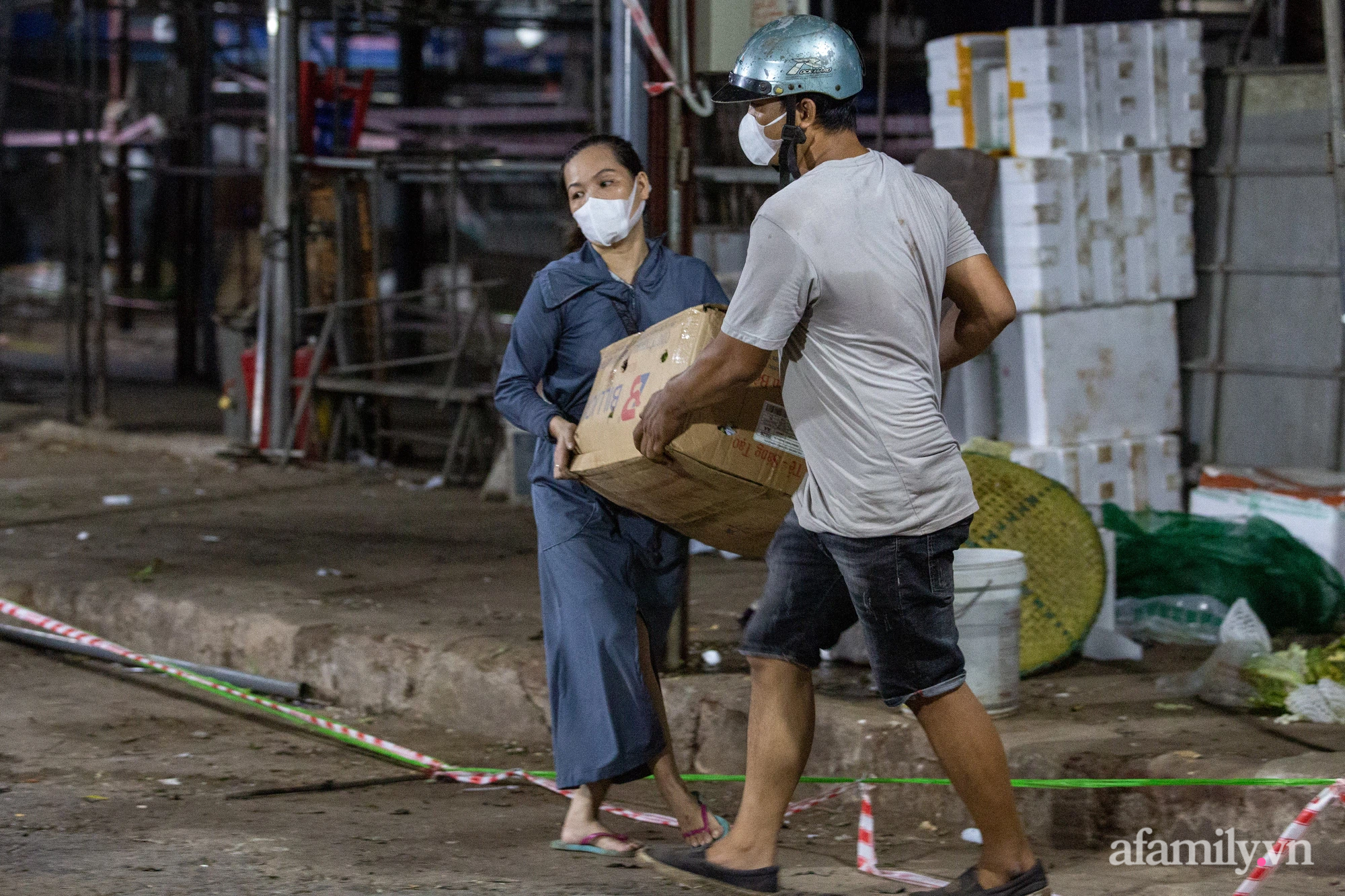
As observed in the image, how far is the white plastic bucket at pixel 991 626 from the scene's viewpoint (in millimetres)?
4582

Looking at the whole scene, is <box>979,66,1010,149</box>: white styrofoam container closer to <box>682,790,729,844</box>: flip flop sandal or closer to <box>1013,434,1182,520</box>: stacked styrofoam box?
<box>1013,434,1182,520</box>: stacked styrofoam box

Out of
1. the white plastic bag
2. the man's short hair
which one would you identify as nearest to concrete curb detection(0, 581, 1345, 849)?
the white plastic bag

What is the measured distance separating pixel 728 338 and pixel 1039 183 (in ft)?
12.3

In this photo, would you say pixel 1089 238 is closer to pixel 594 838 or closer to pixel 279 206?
pixel 594 838

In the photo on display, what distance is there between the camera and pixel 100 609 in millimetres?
6602

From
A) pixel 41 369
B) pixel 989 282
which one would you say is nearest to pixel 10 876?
pixel 989 282

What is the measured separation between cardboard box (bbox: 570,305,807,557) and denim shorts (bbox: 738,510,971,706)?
256mm

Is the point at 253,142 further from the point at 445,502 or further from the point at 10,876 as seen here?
the point at 10,876

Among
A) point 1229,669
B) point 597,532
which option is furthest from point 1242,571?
point 597,532

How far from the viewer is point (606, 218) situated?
4055 millimetres

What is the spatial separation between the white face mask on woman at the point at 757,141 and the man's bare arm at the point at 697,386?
1.35ft

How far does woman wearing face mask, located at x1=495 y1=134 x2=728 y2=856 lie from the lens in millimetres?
3930

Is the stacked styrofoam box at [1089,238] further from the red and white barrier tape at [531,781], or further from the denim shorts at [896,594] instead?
the denim shorts at [896,594]

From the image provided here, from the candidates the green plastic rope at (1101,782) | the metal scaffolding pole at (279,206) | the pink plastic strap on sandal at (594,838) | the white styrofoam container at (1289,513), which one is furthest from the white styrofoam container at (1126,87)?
the metal scaffolding pole at (279,206)
